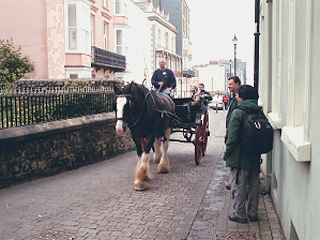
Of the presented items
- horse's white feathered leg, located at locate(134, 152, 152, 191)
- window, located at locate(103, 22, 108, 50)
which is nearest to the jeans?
horse's white feathered leg, located at locate(134, 152, 152, 191)

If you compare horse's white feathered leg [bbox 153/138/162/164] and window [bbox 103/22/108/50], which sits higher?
window [bbox 103/22/108/50]

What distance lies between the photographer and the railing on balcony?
23261 millimetres

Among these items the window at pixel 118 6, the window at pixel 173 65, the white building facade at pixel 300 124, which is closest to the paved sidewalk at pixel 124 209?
the white building facade at pixel 300 124

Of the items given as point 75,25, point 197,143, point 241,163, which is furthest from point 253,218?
point 75,25

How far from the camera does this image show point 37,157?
753 centimetres

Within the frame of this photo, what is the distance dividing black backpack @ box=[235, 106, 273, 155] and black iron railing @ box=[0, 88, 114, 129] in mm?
3475

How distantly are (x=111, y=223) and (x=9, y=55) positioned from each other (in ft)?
51.3

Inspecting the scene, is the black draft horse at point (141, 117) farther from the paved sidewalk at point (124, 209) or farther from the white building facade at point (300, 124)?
the white building facade at point (300, 124)

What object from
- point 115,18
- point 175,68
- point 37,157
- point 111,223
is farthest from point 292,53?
point 175,68

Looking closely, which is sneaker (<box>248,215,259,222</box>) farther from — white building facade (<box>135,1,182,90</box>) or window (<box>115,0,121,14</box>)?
white building facade (<box>135,1,182,90</box>)

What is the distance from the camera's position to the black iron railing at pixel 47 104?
23.9 ft

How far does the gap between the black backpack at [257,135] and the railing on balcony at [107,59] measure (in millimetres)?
19386

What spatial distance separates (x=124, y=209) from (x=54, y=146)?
9.97 ft

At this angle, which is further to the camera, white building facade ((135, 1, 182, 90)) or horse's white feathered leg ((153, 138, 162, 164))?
white building facade ((135, 1, 182, 90))
